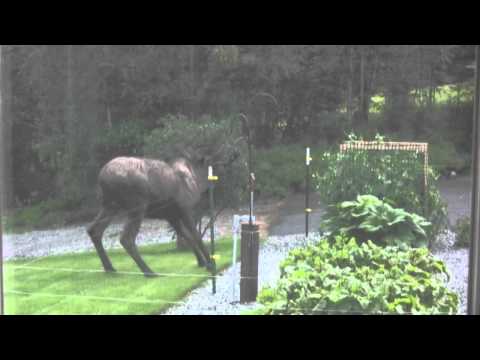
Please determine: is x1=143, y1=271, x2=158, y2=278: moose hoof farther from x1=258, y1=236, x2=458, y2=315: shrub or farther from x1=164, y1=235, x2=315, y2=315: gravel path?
x1=258, y1=236, x2=458, y2=315: shrub

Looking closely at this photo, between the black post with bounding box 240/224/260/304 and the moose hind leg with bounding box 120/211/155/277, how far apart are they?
25.7 inches

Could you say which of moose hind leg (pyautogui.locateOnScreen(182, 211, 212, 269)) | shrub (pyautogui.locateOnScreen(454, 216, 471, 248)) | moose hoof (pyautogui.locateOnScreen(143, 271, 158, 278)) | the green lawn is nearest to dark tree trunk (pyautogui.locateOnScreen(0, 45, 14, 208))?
the green lawn

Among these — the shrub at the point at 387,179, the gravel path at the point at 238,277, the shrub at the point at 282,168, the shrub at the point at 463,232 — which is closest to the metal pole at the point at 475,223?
the shrub at the point at 463,232

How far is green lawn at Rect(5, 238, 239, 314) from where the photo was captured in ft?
17.1

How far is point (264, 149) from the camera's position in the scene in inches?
200

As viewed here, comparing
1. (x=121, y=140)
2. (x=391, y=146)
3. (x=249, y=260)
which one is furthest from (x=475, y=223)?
(x=121, y=140)

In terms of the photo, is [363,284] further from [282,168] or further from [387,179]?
[282,168]

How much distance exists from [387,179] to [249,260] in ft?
3.62

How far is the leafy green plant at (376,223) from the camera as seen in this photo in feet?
16.6
